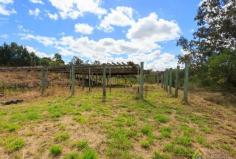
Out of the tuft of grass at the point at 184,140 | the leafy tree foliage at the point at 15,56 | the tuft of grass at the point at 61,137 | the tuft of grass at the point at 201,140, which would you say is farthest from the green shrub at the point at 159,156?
the leafy tree foliage at the point at 15,56

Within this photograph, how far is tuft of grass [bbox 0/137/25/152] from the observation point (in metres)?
5.70

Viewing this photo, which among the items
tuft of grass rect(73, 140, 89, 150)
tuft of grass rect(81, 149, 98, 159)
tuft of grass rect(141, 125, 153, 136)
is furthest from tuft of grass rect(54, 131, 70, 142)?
tuft of grass rect(141, 125, 153, 136)

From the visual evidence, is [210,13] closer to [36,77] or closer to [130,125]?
[36,77]

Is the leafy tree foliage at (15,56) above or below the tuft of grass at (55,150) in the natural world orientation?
above

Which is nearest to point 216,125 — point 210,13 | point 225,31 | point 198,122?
point 198,122

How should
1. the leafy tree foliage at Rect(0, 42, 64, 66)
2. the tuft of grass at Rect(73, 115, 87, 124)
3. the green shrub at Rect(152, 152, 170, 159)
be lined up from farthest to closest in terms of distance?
the leafy tree foliage at Rect(0, 42, 64, 66) → the tuft of grass at Rect(73, 115, 87, 124) → the green shrub at Rect(152, 152, 170, 159)

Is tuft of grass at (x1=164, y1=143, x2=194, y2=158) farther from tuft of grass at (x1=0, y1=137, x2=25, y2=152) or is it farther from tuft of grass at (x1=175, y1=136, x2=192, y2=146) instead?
tuft of grass at (x1=0, y1=137, x2=25, y2=152)

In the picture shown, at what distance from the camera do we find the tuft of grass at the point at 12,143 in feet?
18.7

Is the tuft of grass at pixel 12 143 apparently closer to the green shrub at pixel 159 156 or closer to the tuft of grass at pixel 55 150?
the tuft of grass at pixel 55 150

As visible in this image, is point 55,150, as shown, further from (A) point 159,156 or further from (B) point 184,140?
(B) point 184,140

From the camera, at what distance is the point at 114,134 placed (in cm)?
616

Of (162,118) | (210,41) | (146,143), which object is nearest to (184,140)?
(146,143)

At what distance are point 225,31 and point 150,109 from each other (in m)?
15.0

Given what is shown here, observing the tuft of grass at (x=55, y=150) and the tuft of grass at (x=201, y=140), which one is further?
the tuft of grass at (x=201, y=140)
